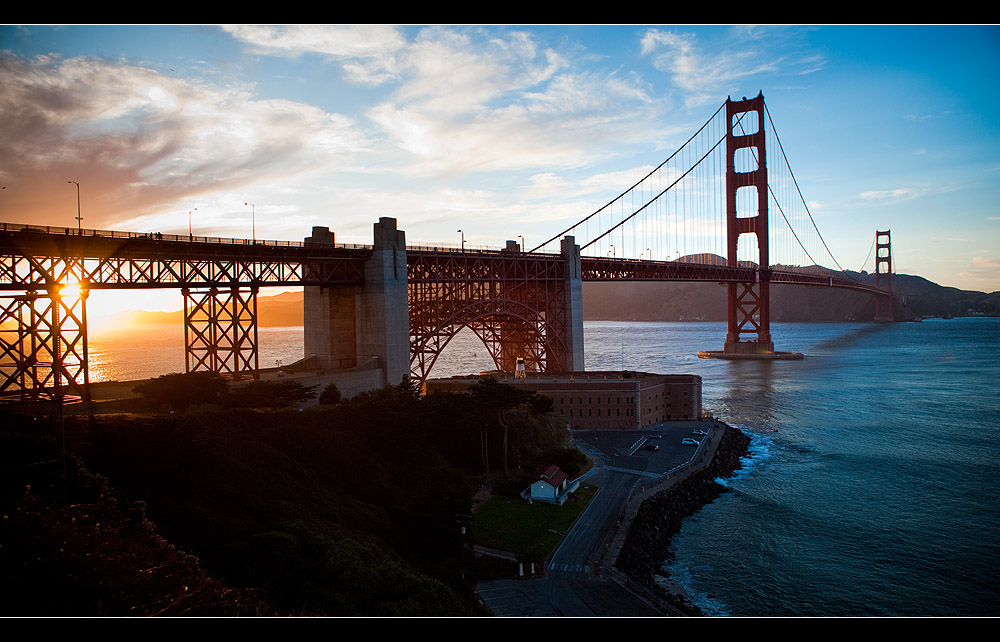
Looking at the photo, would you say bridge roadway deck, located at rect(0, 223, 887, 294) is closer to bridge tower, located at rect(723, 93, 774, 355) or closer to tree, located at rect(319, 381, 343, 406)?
tree, located at rect(319, 381, 343, 406)

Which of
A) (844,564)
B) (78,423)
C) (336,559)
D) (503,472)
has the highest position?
(78,423)

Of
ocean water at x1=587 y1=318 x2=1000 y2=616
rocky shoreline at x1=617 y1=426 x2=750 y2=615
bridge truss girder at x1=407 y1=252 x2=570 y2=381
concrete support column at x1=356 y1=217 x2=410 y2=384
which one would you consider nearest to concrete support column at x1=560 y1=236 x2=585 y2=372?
bridge truss girder at x1=407 y1=252 x2=570 y2=381

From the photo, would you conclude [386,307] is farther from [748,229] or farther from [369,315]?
[748,229]

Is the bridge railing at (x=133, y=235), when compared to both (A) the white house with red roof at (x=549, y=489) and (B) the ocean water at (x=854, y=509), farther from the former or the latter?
(B) the ocean water at (x=854, y=509)

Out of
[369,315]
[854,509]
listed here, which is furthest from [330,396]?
[854,509]

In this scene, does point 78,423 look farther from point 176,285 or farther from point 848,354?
point 848,354
